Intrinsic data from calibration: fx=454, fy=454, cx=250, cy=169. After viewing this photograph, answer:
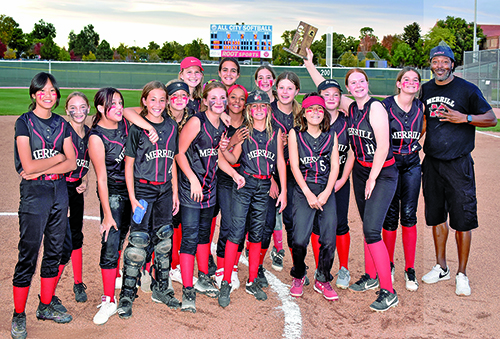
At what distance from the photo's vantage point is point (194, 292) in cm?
436

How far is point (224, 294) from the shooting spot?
14.5 feet

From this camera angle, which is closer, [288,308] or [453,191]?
[288,308]

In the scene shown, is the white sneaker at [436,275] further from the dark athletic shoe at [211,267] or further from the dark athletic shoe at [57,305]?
the dark athletic shoe at [57,305]

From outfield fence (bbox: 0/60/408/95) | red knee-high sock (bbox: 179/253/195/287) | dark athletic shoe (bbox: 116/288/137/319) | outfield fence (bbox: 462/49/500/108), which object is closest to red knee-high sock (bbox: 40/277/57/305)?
dark athletic shoe (bbox: 116/288/137/319)

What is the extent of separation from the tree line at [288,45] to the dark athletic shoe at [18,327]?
165 feet

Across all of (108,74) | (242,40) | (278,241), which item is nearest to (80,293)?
(278,241)

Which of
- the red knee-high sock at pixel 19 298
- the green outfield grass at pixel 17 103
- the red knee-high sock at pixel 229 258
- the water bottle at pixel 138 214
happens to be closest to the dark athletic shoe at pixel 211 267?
the red knee-high sock at pixel 229 258

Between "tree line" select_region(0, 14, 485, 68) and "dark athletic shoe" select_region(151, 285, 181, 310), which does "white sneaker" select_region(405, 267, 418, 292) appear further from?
"tree line" select_region(0, 14, 485, 68)

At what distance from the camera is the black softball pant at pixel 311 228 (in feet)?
14.6

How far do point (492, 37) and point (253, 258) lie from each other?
84536 mm

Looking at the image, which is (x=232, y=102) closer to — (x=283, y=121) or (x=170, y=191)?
(x=283, y=121)

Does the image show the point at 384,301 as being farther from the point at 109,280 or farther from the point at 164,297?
the point at 109,280

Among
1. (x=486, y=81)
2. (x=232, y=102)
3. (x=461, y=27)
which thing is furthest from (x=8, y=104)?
(x=461, y=27)

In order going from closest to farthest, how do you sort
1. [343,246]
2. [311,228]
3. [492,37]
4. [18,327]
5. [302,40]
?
[18,327], [311,228], [343,246], [302,40], [492,37]
